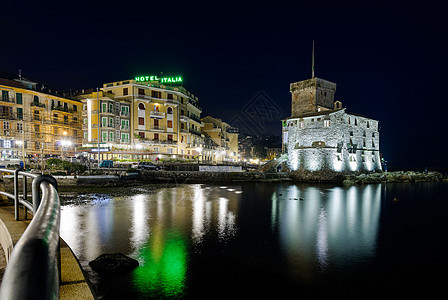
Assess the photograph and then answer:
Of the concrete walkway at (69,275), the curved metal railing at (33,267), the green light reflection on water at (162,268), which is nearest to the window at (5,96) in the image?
the green light reflection on water at (162,268)

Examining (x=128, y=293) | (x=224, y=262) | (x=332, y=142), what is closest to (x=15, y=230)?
(x=128, y=293)

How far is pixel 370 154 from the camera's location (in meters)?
60.5

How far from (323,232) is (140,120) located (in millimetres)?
47153

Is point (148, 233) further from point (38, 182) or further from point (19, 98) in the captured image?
point (19, 98)

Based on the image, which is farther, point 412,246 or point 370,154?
point 370,154

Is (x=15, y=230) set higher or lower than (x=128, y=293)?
higher

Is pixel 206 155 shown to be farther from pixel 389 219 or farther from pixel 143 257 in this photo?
pixel 143 257

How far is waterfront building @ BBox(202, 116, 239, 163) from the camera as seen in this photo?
3024 inches

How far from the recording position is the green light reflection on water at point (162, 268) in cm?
991

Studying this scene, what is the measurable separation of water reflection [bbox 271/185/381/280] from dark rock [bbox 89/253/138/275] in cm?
662

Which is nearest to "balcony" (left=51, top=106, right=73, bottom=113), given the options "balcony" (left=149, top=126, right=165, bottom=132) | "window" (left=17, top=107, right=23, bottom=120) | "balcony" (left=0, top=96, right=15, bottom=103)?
"window" (left=17, top=107, right=23, bottom=120)

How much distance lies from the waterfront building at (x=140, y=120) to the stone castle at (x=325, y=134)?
23671mm

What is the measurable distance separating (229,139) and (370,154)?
151 feet

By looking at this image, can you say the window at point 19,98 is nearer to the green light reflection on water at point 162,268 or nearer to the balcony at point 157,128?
the balcony at point 157,128
